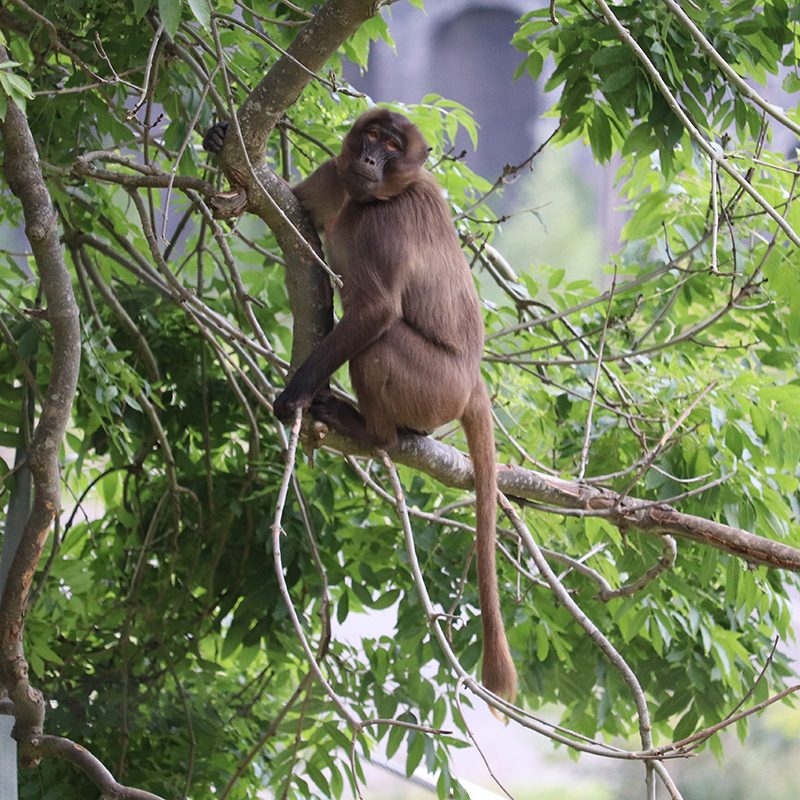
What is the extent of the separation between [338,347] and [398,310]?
301 millimetres

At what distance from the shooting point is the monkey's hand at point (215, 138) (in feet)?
7.44

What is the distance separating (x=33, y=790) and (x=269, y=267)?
5.72 feet

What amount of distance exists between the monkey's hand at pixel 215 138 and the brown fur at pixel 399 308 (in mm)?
422

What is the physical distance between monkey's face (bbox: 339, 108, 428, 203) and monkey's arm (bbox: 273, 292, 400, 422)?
30 centimetres

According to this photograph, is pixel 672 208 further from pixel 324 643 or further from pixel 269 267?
pixel 324 643

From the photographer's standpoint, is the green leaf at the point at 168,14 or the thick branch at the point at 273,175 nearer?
the green leaf at the point at 168,14

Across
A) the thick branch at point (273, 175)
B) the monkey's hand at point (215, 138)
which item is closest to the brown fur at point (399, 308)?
the thick branch at point (273, 175)

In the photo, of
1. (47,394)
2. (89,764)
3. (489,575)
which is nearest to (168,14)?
(47,394)

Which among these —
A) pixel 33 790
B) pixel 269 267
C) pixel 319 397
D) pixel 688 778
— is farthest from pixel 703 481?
pixel 688 778

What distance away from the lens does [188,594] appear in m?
3.50

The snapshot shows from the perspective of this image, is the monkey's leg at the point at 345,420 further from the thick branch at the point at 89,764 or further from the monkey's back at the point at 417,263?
the thick branch at the point at 89,764

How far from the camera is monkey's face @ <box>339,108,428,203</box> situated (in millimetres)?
2738

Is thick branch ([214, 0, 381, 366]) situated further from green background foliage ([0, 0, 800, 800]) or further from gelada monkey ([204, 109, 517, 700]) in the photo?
green background foliage ([0, 0, 800, 800])

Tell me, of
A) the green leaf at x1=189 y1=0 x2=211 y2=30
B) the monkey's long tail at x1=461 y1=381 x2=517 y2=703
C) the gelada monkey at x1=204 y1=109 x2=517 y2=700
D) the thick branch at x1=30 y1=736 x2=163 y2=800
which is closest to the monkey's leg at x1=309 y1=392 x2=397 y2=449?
the gelada monkey at x1=204 y1=109 x2=517 y2=700
